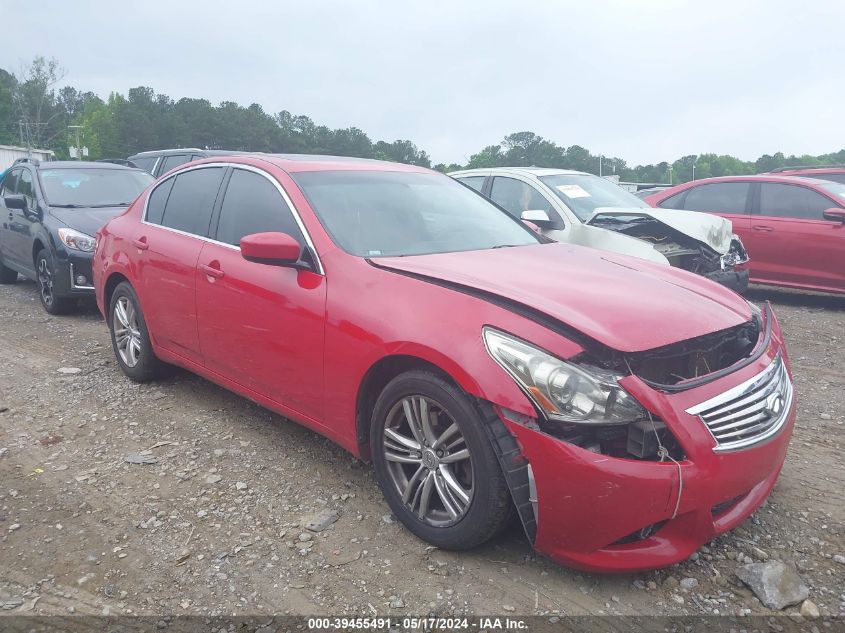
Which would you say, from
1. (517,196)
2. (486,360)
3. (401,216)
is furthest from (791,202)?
(486,360)

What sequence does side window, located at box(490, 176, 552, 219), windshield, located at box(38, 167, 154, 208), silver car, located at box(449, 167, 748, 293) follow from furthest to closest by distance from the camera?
windshield, located at box(38, 167, 154, 208)
side window, located at box(490, 176, 552, 219)
silver car, located at box(449, 167, 748, 293)

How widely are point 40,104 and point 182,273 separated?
262ft

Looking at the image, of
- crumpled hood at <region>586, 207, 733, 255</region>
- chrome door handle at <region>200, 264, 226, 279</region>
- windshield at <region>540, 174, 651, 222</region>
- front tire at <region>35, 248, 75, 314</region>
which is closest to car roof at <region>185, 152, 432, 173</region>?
chrome door handle at <region>200, 264, 226, 279</region>

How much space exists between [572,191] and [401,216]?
4.03m

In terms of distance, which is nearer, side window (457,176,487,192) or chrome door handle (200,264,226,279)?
chrome door handle (200,264,226,279)

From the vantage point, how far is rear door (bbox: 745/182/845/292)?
7711 mm

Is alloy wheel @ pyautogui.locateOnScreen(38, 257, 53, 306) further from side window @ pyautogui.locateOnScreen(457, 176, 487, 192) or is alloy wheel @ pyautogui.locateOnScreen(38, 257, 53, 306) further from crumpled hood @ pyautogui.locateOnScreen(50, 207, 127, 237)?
side window @ pyautogui.locateOnScreen(457, 176, 487, 192)

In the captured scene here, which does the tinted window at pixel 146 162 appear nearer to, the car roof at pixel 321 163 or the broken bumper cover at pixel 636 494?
the car roof at pixel 321 163

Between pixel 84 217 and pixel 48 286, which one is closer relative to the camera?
pixel 48 286

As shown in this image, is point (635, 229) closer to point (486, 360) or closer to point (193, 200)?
point (193, 200)

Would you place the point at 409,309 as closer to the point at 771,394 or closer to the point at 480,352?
the point at 480,352

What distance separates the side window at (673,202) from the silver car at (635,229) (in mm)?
2111

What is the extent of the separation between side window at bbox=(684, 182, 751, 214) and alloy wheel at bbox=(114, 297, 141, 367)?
695cm

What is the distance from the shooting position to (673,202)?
9.27 meters
